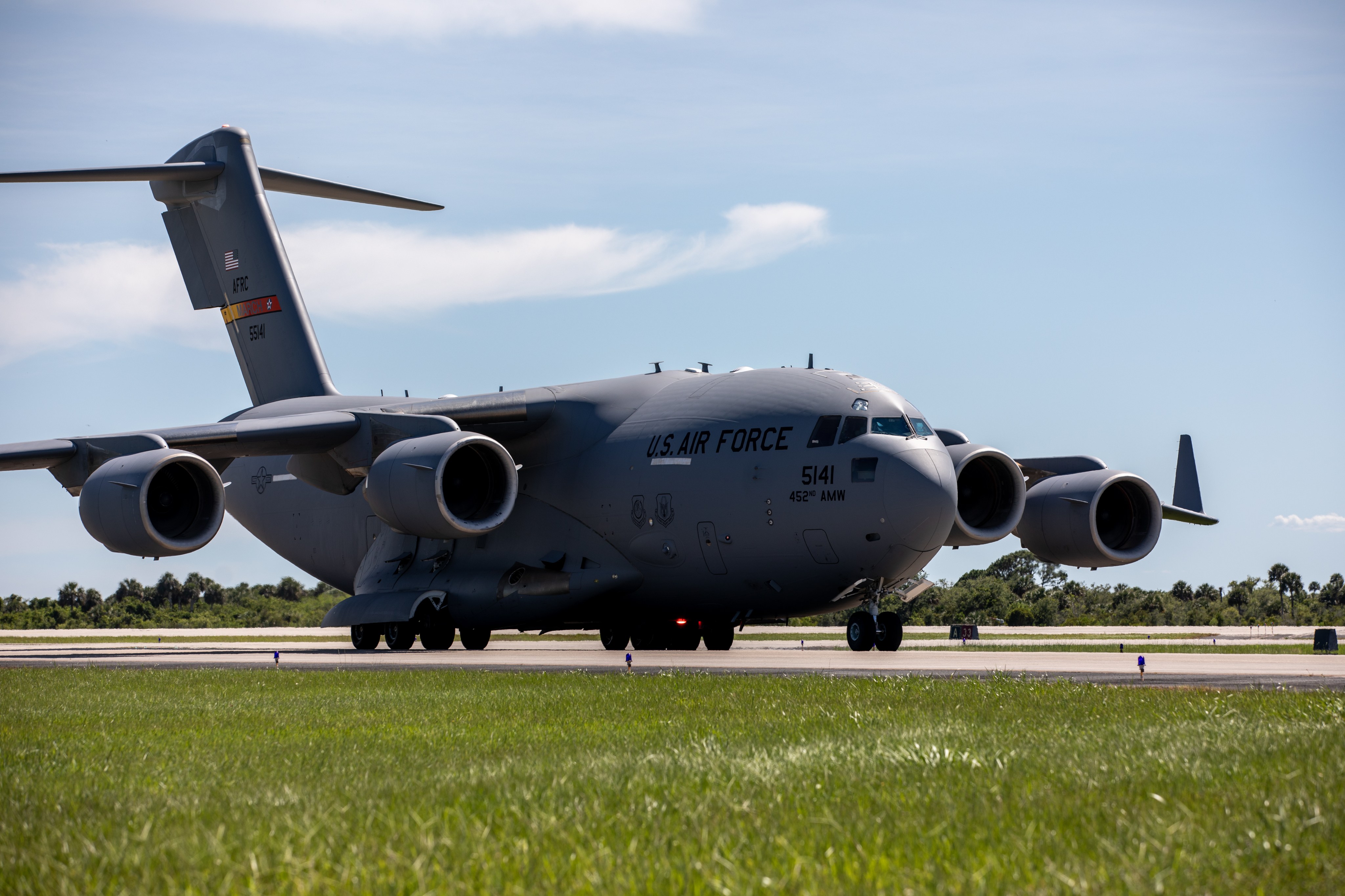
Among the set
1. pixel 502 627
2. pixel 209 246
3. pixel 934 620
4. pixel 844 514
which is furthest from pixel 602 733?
pixel 934 620

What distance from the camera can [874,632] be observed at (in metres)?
19.3

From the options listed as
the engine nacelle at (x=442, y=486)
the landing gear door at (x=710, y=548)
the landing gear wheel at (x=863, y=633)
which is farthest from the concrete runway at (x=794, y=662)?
the engine nacelle at (x=442, y=486)

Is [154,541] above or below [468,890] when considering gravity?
above

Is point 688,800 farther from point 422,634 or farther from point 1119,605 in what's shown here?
point 1119,605

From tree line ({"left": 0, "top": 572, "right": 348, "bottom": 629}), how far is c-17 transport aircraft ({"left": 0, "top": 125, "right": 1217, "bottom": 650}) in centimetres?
2275

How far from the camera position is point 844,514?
18.3m

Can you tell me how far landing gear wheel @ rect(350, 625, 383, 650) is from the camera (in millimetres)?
23047

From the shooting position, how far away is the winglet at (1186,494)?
969 inches

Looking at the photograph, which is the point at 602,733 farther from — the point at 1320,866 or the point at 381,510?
the point at 381,510

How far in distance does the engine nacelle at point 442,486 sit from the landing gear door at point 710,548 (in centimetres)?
292

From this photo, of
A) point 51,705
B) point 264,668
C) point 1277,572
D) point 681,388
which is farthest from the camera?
point 1277,572

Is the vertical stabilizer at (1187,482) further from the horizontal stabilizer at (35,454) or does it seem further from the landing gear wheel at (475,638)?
the horizontal stabilizer at (35,454)

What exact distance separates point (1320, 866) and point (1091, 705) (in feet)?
17.2

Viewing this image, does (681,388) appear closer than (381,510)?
No
